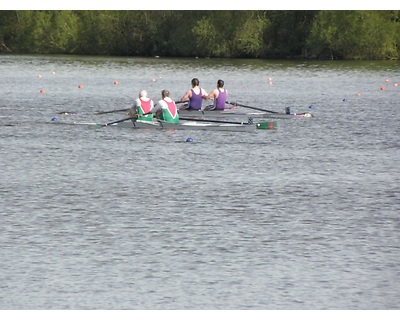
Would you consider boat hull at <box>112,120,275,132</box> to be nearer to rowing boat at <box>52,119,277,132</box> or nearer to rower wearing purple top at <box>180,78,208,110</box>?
rowing boat at <box>52,119,277,132</box>

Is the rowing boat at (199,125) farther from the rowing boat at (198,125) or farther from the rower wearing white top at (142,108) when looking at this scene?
the rower wearing white top at (142,108)

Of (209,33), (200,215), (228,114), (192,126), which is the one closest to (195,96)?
(228,114)

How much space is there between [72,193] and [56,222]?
2042mm

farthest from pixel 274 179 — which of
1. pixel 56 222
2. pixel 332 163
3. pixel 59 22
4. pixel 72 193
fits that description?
pixel 59 22

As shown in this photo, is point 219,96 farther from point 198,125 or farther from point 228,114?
point 198,125

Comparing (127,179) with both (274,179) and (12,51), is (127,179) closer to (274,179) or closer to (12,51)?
(274,179)

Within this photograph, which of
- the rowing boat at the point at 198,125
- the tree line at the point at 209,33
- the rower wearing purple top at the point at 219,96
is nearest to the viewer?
the rowing boat at the point at 198,125

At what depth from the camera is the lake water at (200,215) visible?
917 centimetres

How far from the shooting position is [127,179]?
15.3 m

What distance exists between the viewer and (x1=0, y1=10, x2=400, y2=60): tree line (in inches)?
2251

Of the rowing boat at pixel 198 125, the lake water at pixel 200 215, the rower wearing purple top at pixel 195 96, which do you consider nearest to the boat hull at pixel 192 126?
the rowing boat at pixel 198 125

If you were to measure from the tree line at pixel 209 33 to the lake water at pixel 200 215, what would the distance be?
32.2 metres

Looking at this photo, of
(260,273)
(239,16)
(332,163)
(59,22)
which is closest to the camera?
(260,273)

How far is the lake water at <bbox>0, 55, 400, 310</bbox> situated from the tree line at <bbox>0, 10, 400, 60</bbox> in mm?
32222
